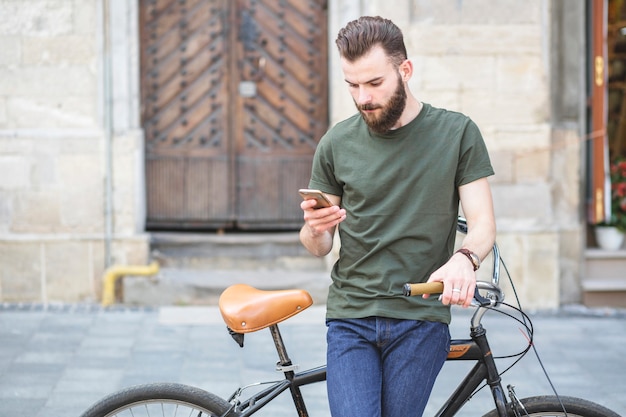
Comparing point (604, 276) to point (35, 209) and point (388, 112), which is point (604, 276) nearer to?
point (35, 209)

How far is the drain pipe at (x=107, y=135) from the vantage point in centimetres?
738

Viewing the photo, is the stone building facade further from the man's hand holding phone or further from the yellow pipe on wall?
the man's hand holding phone

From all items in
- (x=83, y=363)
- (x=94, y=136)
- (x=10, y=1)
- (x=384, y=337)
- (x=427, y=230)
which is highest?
(x=10, y=1)

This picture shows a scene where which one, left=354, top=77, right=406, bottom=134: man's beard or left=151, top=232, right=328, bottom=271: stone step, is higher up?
left=354, top=77, right=406, bottom=134: man's beard

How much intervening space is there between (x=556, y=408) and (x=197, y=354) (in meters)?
3.42

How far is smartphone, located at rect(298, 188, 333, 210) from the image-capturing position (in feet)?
8.13

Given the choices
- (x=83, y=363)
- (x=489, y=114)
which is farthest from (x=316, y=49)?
(x=83, y=363)

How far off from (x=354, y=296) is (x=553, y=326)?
448cm

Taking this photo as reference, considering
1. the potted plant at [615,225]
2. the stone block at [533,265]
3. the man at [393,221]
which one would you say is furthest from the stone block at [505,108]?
the man at [393,221]

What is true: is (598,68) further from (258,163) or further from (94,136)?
(94,136)

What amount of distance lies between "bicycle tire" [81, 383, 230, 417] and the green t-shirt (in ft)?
1.45

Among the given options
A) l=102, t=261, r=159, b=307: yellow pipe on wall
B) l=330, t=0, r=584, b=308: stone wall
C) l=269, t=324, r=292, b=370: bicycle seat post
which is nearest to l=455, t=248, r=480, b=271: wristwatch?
l=269, t=324, r=292, b=370: bicycle seat post

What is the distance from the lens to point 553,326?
6.87 metres

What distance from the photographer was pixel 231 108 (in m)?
7.98
